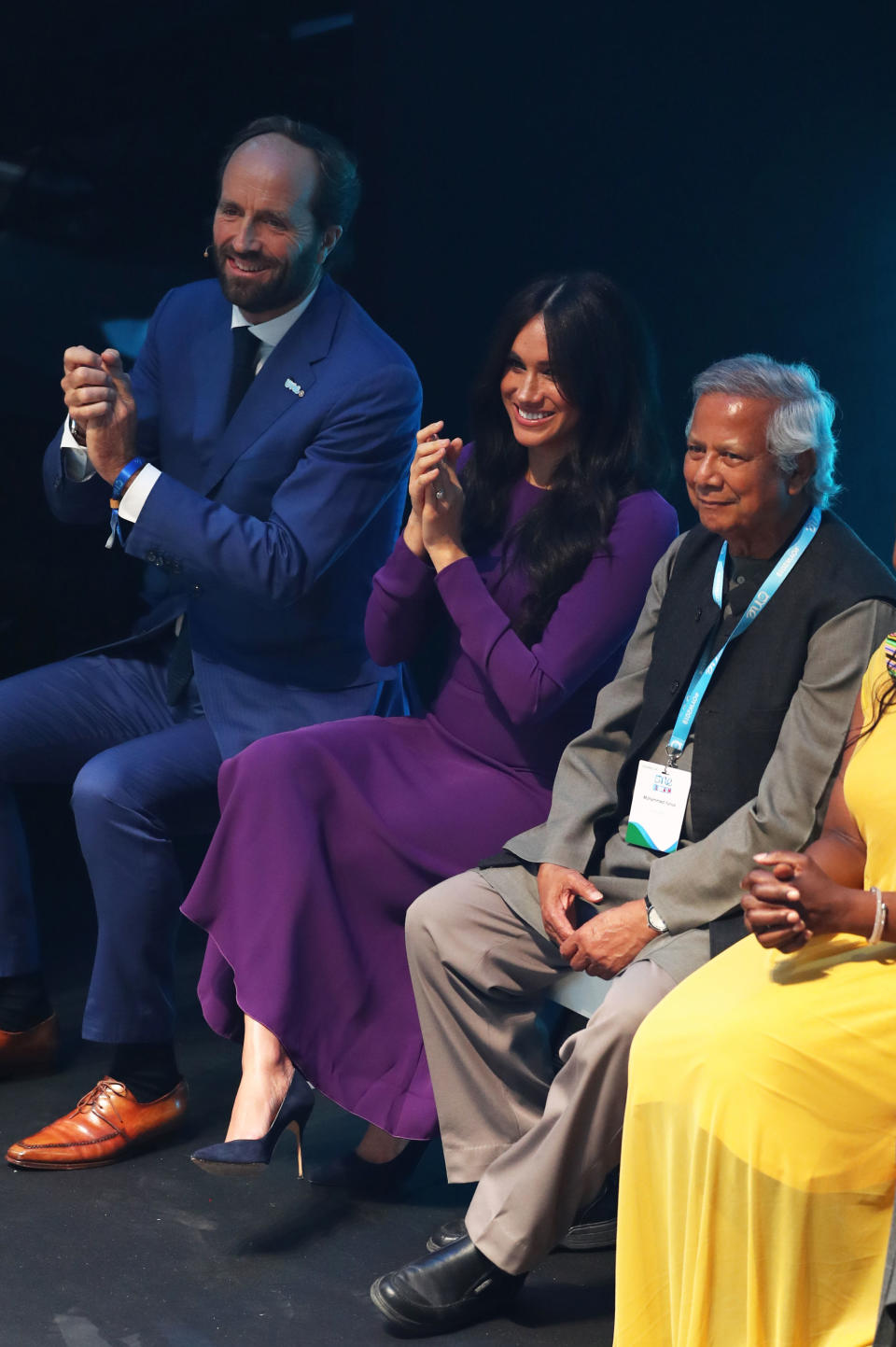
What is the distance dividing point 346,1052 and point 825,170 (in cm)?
273

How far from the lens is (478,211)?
4.47m

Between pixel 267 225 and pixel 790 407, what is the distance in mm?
1288

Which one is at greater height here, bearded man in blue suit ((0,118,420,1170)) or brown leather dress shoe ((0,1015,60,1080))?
bearded man in blue suit ((0,118,420,1170))

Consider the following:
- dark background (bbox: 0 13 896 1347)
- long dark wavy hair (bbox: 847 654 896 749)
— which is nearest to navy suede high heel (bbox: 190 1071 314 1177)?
long dark wavy hair (bbox: 847 654 896 749)

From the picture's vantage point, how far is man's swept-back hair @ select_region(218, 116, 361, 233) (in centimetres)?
331

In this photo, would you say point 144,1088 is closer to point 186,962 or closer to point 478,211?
point 186,962

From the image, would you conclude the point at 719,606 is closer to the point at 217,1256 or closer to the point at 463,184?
the point at 217,1256

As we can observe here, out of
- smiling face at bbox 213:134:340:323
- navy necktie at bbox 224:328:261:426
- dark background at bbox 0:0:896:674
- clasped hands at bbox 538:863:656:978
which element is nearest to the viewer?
clasped hands at bbox 538:863:656:978

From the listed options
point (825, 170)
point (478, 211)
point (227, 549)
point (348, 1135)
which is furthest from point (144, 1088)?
point (825, 170)

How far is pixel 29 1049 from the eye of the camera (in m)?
3.35

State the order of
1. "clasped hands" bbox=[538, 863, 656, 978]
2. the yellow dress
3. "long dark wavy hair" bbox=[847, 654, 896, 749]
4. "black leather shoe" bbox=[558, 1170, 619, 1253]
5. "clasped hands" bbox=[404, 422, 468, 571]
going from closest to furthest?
the yellow dress, "long dark wavy hair" bbox=[847, 654, 896, 749], "clasped hands" bbox=[538, 863, 656, 978], "black leather shoe" bbox=[558, 1170, 619, 1253], "clasped hands" bbox=[404, 422, 468, 571]

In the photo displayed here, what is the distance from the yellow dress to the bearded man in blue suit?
4.28ft

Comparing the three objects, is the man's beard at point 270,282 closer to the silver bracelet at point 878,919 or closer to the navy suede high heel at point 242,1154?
the navy suede high heel at point 242,1154

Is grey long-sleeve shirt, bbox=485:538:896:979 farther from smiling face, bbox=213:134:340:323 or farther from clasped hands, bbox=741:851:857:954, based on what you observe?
smiling face, bbox=213:134:340:323
